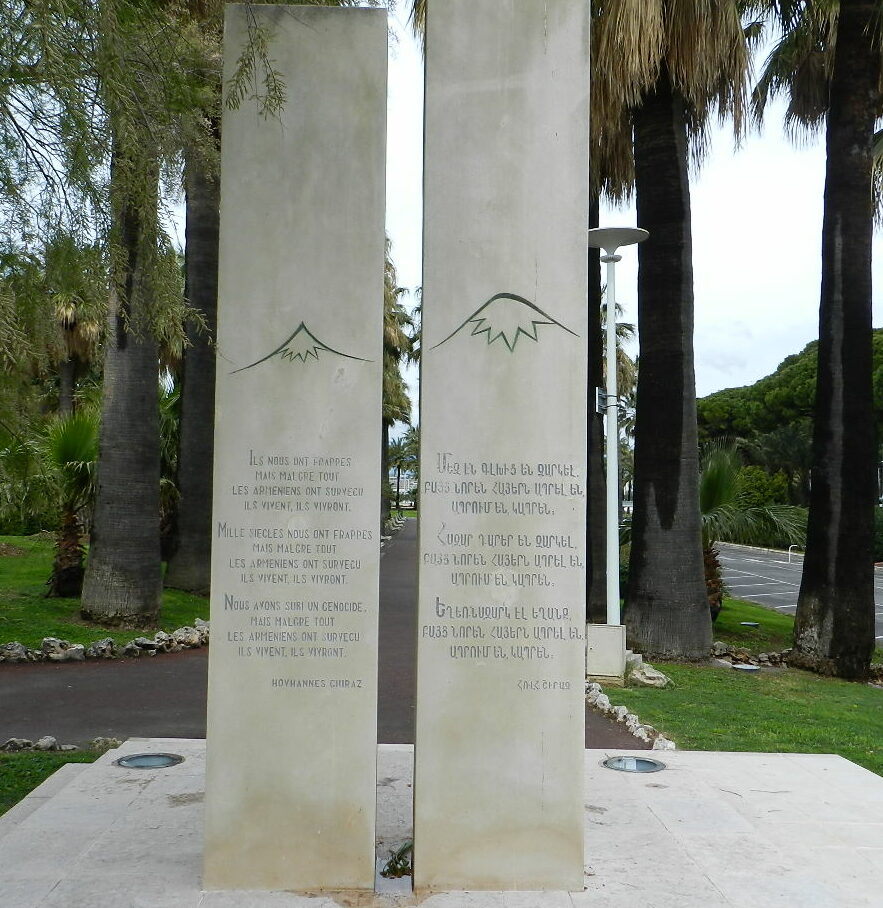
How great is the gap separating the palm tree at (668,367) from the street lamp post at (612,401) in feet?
4.68

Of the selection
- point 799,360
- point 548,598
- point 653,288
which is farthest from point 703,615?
point 799,360

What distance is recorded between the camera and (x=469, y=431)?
4668 mm

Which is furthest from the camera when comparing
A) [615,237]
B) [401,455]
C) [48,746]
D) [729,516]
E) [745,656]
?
[401,455]

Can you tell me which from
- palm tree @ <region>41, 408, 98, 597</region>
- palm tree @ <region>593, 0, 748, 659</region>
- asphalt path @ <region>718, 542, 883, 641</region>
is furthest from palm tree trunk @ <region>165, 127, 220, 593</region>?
asphalt path @ <region>718, 542, 883, 641</region>

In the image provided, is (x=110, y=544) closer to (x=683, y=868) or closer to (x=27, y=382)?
(x=27, y=382)

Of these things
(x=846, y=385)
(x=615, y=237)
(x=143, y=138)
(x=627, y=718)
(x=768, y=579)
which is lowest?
(x=768, y=579)

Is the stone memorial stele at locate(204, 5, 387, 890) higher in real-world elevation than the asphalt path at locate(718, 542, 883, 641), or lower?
higher

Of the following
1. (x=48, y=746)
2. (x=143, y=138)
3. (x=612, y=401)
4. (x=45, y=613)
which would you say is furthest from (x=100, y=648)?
(x=143, y=138)

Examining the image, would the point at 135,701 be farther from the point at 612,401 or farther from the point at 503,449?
the point at 503,449

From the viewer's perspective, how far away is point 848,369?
40.9ft

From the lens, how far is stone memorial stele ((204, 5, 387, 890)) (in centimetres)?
457

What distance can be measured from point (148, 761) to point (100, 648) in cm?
549

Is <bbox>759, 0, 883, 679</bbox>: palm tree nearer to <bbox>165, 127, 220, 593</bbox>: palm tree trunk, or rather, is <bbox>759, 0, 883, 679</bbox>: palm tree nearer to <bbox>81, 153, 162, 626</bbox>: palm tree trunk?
<bbox>81, 153, 162, 626</bbox>: palm tree trunk

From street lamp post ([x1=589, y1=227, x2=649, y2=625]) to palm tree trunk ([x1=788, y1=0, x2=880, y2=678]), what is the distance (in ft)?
9.94
